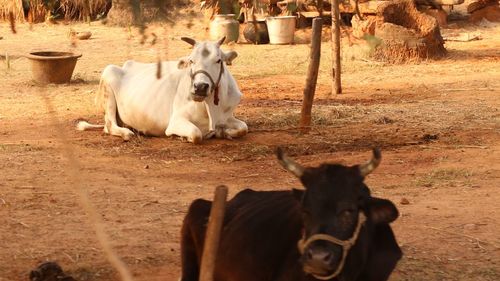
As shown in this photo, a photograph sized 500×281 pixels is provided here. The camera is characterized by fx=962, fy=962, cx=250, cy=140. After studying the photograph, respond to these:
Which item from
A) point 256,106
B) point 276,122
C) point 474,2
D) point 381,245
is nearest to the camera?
point 381,245

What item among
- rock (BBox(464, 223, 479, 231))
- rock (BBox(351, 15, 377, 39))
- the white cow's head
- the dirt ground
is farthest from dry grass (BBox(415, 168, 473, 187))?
rock (BBox(351, 15, 377, 39))

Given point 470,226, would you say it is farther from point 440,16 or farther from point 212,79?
point 440,16

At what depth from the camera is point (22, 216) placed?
27.2 feet

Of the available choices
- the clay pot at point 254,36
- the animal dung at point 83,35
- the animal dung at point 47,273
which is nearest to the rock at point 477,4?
the clay pot at point 254,36

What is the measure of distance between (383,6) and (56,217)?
13.1 meters

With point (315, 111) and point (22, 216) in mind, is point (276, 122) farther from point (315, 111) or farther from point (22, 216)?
point (22, 216)

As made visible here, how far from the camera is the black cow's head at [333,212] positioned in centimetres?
454

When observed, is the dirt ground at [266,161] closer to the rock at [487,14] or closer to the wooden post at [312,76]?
the wooden post at [312,76]

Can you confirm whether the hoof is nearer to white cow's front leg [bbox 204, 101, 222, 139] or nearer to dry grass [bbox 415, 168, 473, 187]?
white cow's front leg [bbox 204, 101, 222, 139]

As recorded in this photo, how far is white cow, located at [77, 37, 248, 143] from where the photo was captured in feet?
39.8

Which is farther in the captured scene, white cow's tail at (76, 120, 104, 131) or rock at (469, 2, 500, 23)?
rock at (469, 2, 500, 23)

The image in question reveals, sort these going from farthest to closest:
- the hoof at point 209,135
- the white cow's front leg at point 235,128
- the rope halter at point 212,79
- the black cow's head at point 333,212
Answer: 1. the hoof at point 209,135
2. the white cow's front leg at point 235,128
3. the rope halter at point 212,79
4. the black cow's head at point 333,212

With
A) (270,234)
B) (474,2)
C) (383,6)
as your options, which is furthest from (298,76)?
(270,234)

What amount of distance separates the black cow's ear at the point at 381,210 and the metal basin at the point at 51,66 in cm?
1218
